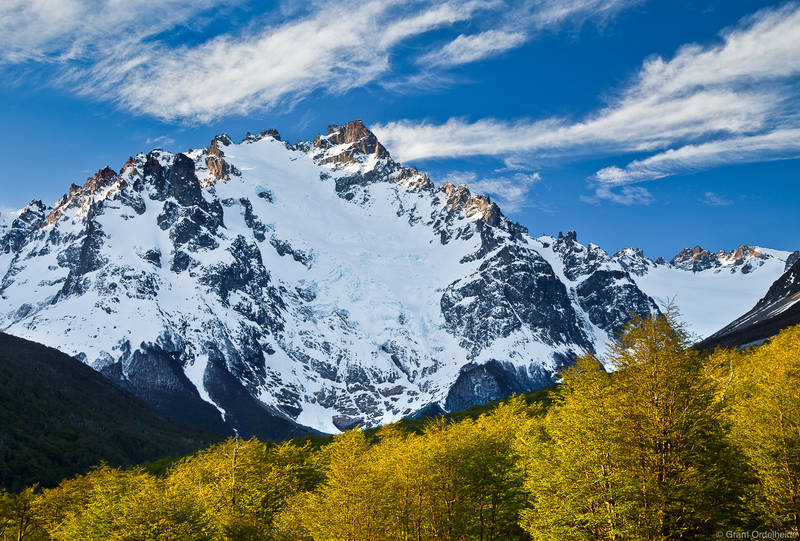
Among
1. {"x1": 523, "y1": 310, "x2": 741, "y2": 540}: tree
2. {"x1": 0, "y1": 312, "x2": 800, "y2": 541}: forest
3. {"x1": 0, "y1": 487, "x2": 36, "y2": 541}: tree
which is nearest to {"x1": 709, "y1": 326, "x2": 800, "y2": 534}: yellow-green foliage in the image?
{"x1": 0, "y1": 312, "x2": 800, "y2": 541}: forest

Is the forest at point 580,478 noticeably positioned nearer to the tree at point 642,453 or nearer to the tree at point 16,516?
the tree at point 642,453

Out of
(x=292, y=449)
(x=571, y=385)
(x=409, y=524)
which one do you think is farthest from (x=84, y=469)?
(x=571, y=385)

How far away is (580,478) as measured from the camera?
1393 inches

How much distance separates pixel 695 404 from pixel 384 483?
24.3m

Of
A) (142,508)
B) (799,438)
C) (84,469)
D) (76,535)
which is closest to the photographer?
(799,438)

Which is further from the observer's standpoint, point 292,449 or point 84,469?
point 84,469

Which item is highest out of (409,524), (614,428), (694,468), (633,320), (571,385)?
(633,320)

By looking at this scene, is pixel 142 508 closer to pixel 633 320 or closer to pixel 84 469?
pixel 633 320

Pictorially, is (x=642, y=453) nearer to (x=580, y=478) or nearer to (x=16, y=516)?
(x=580, y=478)

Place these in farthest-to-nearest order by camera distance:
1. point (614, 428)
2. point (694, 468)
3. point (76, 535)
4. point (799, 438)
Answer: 1. point (76, 535)
2. point (799, 438)
3. point (614, 428)
4. point (694, 468)

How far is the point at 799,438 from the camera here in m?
38.4

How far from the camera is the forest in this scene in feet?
113

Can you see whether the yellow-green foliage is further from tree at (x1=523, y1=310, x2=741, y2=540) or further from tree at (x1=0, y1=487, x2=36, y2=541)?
tree at (x1=0, y1=487, x2=36, y2=541)

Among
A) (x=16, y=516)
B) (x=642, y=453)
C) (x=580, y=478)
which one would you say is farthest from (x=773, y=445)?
(x=16, y=516)
